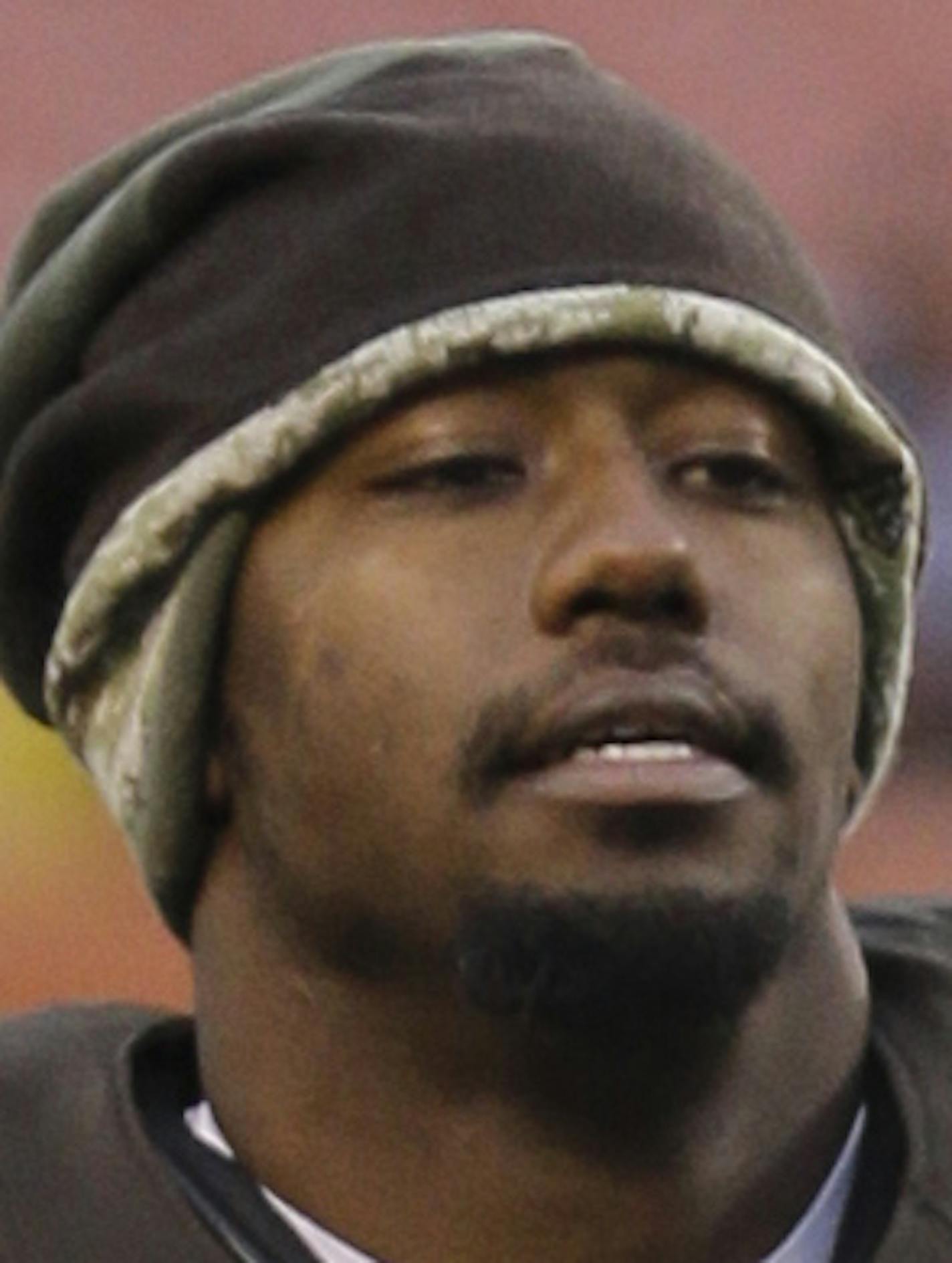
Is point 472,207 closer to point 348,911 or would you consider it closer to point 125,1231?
point 348,911

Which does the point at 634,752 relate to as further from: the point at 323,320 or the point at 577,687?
the point at 323,320

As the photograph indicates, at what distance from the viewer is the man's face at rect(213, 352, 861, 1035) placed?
137cm

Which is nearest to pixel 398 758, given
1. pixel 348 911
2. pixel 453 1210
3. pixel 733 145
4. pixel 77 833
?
→ pixel 348 911

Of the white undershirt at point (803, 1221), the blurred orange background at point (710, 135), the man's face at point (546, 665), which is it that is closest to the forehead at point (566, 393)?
Answer: the man's face at point (546, 665)

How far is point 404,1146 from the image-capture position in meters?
1.45

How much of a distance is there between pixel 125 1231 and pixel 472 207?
15.4 inches

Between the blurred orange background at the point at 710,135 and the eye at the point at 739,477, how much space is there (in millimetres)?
2180

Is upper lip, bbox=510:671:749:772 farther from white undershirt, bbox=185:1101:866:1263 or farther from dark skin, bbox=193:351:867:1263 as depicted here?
white undershirt, bbox=185:1101:866:1263

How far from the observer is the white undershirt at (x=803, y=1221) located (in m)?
1.47

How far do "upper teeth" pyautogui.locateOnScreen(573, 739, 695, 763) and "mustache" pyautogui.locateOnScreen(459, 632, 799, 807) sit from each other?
2 centimetres

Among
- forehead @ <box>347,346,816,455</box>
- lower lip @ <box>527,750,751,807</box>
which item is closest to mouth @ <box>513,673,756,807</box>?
lower lip @ <box>527,750,751,807</box>

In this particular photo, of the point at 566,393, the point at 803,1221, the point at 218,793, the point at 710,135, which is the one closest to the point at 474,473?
the point at 566,393

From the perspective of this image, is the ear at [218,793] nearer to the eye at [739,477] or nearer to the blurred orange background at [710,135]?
the eye at [739,477]

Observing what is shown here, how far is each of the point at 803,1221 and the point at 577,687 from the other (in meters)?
0.24
